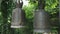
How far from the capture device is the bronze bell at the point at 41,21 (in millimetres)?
1816

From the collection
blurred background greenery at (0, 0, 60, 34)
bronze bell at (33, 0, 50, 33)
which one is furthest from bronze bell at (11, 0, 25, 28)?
blurred background greenery at (0, 0, 60, 34)

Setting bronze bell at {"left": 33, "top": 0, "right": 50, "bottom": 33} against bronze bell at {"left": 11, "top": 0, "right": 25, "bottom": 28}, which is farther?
bronze bell at {"left": 11, "top": 0, "right": 25, "bottom": 28}

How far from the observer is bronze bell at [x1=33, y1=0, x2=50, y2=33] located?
71.5 inches

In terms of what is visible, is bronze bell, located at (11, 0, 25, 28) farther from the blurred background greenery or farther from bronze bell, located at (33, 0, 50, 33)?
the blurred background greenery

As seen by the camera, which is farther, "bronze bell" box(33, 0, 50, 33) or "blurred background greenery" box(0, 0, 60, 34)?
"blurred background greenery" box(0, 0, 60, 34)

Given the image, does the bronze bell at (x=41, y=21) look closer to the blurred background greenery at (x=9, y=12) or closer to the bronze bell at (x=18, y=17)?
the bronze bell at (x=18, y=17)

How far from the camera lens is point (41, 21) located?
6.02ft

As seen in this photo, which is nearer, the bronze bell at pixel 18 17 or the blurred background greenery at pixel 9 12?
the bronze bell at pixel 18 17

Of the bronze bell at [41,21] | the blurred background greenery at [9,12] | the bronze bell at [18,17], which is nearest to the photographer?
the bronze bell at [41,21]

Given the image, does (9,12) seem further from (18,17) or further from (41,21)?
(41,21)

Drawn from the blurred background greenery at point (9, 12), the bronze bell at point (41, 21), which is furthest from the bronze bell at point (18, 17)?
the blurred background greenery at point (9, 12)

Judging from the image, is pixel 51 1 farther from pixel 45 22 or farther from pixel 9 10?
pixel 45 22

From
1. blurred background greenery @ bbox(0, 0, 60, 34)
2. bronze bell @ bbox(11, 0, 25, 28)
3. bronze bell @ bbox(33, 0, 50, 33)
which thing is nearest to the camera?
bronze bell @ bbox(33, 0, 50, 33)

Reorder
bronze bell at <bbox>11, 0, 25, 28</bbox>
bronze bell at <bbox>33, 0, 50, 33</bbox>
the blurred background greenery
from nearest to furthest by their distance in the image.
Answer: bronze bell at <bbox>33, 0, 50, 33</bbox> → bronze bell at <bbox>11, 0, 25, 28</bbox> → the blurred background greenery
